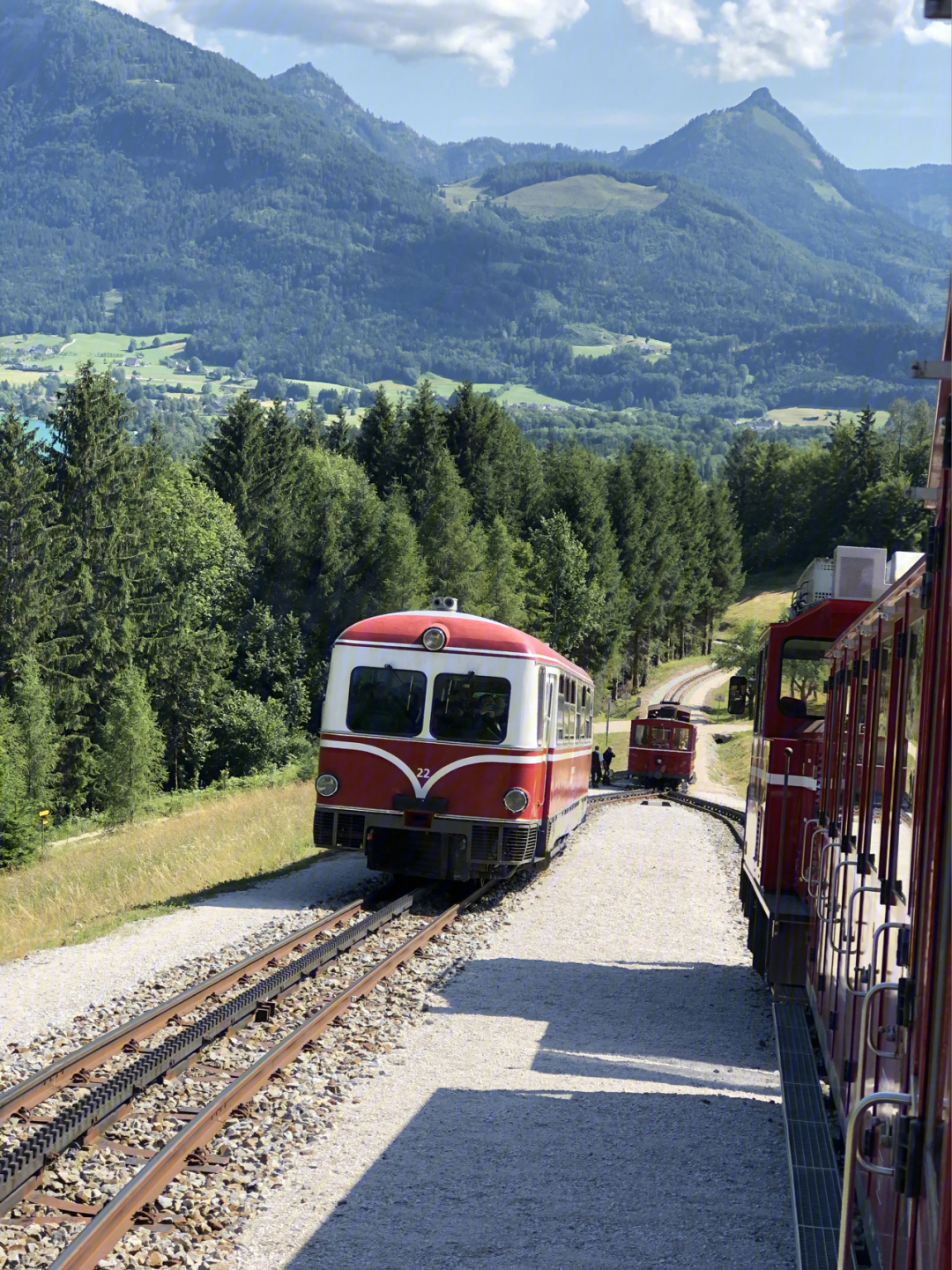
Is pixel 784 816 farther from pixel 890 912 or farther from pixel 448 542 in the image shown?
pixel 448 542

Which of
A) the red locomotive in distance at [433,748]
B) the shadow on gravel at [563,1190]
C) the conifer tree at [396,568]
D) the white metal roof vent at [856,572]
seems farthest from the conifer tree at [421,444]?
the shadow on gravel at [563,1190]

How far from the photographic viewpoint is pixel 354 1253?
6160mm

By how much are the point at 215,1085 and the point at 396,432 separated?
2462 inches

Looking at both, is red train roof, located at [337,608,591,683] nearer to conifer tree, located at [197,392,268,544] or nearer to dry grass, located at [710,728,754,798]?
dry grass, located at [710,728,754,798]

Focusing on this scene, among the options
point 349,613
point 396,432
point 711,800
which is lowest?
point 711,800

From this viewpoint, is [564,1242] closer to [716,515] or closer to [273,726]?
[273,726]

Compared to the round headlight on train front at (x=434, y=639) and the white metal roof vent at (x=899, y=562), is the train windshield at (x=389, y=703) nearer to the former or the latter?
the round headlight on train front at (x=434, y=639)

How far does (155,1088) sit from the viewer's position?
810cm

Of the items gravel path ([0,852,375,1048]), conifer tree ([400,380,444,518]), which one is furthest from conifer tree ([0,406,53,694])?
gravel path ([0,852,375,1048])

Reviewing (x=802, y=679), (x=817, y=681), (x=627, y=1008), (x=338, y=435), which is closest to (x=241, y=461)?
(x=338, y=435)

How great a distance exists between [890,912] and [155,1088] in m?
4.97

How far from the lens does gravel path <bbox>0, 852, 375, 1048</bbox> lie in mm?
10141

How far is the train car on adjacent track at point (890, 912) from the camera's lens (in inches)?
140

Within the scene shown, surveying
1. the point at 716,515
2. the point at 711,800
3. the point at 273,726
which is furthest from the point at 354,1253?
the point at 716,515
